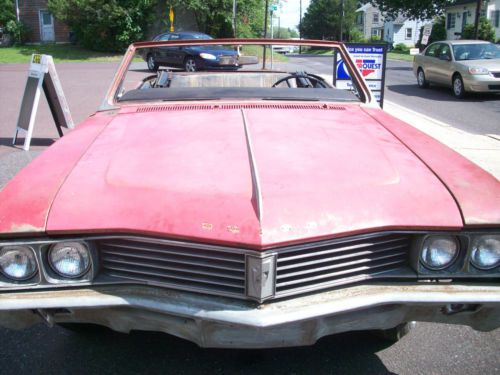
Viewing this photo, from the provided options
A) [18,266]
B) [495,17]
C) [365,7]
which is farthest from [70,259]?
[365,7]

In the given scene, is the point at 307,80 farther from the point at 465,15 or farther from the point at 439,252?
the point at 465,15

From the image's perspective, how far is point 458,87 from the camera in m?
13.1

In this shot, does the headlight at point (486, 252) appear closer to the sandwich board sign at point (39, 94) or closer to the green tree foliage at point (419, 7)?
the sandwich board sign at point (39, 94)

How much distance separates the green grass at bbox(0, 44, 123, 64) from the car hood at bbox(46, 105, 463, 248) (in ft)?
82.8

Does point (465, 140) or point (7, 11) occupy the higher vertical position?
point (7, 11)

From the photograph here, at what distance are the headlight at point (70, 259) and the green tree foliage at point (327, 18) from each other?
7166 centimetres

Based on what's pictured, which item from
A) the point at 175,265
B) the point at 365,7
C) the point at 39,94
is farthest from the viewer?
the point at 365,7

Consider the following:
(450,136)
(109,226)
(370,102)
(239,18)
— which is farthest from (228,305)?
(239,18)

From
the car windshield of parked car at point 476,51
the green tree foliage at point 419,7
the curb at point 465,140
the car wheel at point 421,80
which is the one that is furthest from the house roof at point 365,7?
the curb at point 465,140

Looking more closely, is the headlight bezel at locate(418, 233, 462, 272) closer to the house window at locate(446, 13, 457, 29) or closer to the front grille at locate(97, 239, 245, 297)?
the front grille at locate(97, 239, 245, 297)

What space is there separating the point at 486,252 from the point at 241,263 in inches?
38.0

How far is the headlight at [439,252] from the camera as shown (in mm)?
1981

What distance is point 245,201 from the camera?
1.90 m

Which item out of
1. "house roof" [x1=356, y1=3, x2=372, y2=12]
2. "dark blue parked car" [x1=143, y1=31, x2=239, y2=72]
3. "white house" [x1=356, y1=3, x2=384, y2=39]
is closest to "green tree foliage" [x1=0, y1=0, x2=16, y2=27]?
"dark blue parked car" [x1=143, y1=31, x2=239, y2=72]
